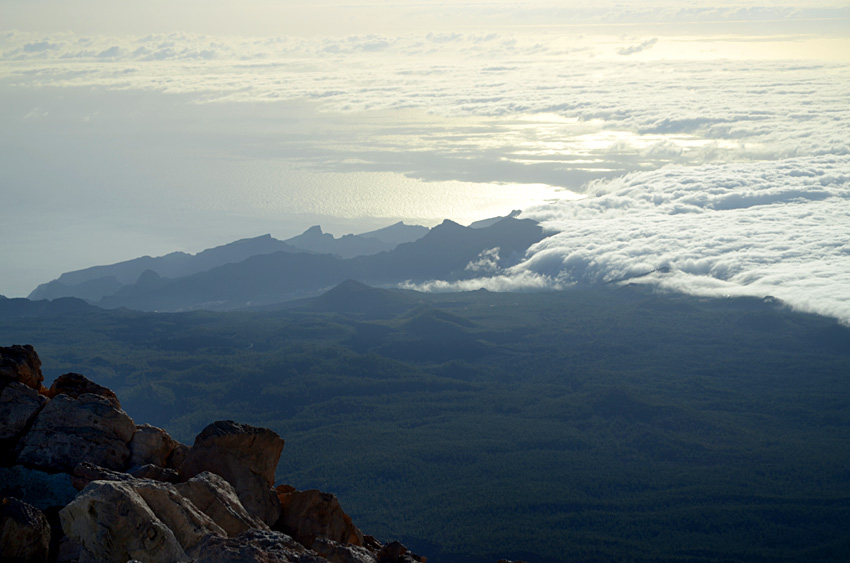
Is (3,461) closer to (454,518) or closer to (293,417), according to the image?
(454,518)

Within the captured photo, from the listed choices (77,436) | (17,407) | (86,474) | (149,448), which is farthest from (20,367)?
(86,474)

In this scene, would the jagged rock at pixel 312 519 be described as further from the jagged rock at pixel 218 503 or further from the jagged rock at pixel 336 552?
the jagged rock at pixel 336 552

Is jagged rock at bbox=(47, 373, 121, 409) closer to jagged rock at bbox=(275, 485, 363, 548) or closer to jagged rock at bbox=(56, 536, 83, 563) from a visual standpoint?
jagged rock at bbox=(275, 485, 363, 548)

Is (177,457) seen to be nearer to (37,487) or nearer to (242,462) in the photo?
(242,462)

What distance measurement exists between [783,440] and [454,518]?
79.7m

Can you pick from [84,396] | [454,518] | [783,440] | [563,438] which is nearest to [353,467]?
[454,518]

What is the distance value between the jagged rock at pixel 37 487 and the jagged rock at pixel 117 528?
180 inches

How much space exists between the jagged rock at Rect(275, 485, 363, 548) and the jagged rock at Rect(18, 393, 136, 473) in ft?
19.6

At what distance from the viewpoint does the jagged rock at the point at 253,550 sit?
19625 millimetres

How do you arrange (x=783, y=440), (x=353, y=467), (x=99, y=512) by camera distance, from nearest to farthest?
(x=99, y=512) → (x=353, y=467) → (x=783, y=440)

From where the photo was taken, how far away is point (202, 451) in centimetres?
2991

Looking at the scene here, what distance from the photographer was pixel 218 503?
25.7 metres

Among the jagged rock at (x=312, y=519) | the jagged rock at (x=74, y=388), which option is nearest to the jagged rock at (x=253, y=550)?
the jagged rock at (x=312, y=519)

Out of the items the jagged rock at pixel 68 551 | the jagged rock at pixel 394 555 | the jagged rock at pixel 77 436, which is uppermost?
the jagged rock at pixel 77 436
